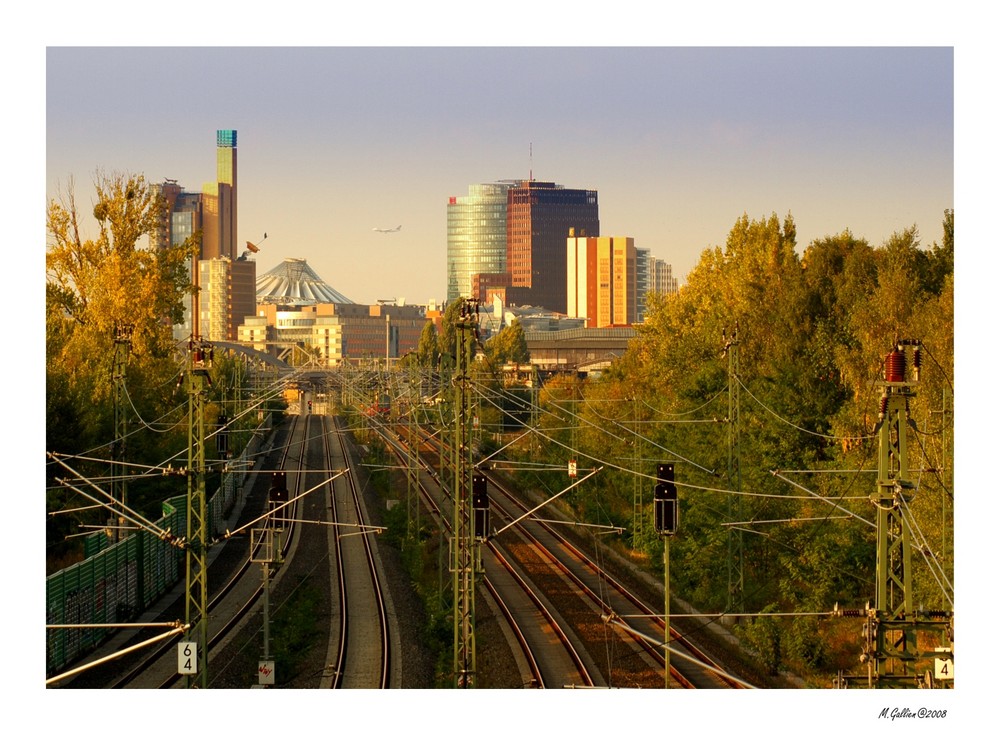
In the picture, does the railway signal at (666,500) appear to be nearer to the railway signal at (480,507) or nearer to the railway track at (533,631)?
the railway signal at (480,507)

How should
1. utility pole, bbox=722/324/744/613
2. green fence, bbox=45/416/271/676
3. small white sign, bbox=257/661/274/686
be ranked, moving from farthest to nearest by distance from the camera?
utility pole, bbox=722/324/744/613
green fence, bbox=45/416/271/676
small white sign, bbox=257/661/274/686

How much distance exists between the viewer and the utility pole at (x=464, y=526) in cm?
2294

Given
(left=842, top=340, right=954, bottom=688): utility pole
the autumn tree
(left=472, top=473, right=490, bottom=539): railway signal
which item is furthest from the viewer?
the autumn tree

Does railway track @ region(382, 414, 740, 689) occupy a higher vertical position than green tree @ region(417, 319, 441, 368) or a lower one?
lower

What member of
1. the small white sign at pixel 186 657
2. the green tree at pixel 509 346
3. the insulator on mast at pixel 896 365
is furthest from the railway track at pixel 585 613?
the green tree at pixel 509 346

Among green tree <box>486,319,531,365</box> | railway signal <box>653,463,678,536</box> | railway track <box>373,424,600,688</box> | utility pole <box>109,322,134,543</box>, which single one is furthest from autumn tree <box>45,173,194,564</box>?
green tree <box>486,319,531,365</box>

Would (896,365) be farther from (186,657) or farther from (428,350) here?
(428,350)

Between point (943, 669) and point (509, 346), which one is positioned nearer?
point (943, 669)

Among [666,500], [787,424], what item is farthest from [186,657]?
→ [787,424]

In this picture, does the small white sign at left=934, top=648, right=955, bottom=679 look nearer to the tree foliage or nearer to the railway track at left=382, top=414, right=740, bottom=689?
the railway track at left=382, top=414, right=740, bottom=689

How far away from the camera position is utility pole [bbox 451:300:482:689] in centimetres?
2294

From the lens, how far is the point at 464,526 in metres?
23.8

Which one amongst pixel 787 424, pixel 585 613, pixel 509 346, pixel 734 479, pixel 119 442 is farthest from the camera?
pixel 509 346

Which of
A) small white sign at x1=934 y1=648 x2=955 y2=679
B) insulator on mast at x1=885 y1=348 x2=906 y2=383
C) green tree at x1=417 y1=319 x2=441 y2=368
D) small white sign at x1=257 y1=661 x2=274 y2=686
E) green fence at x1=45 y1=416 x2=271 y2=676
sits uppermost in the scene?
green tree at x1=417 y1=319 x2=441 y2=368
